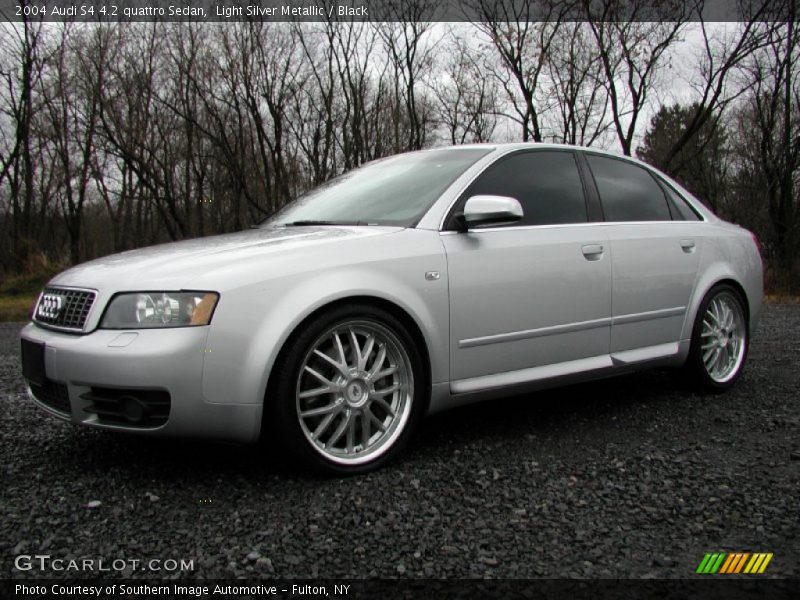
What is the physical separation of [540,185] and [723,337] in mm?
1814

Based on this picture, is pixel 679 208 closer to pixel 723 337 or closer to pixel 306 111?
pixel 723 337

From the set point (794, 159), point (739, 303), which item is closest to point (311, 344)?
point (739, 303)

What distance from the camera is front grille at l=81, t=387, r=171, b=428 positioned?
2.52m

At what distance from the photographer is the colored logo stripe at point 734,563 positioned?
2020 millimetres

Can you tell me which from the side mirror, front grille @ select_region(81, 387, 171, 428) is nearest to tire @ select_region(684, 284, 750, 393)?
the side mirror

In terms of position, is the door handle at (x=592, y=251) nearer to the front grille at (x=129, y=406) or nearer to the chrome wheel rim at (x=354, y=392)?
→ the chrome wheel rim at (x=354, y=392)

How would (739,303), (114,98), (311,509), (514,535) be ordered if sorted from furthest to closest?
1. (114,98)
2. (739,303)
3. (311,509)
4. (514,535)

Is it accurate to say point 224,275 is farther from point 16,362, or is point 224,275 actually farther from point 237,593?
point 16,362

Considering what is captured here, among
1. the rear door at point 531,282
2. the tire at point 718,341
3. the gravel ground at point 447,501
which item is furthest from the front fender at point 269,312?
the tire at point 718,341

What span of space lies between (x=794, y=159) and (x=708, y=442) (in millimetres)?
21205

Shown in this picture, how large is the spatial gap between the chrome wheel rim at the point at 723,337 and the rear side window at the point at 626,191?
28.3 inches

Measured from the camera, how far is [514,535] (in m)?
2.27

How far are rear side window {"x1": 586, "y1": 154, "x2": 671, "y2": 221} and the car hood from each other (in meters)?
1.55

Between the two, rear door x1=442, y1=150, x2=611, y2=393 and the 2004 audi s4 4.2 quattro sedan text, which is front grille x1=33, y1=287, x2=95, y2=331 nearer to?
the 2004 audi s4 4.2 quattro sedan text
